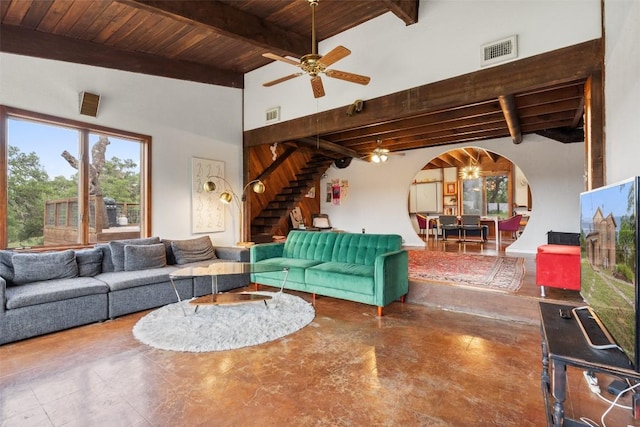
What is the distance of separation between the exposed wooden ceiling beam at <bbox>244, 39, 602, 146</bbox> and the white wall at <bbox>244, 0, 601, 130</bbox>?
0.31 feet

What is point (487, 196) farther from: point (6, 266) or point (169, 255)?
point (6, 266)

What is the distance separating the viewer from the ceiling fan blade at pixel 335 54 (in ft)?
9.64

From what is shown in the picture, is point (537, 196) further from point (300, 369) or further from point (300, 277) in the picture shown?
point (300, 369)

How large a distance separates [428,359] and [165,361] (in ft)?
6.99

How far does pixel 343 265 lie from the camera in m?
4.13

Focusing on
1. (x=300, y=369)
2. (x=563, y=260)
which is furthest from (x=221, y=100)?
(x=563, y=260)

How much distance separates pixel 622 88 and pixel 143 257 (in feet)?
16.8

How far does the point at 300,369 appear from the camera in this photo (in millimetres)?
2367

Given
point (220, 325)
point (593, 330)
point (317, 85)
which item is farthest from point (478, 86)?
point (220, 325)

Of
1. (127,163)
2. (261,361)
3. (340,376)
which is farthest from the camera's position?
(127,163)

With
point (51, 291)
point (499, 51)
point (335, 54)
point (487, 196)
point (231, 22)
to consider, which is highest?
point (231, 22)

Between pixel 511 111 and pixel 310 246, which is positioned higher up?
pixel 511 111

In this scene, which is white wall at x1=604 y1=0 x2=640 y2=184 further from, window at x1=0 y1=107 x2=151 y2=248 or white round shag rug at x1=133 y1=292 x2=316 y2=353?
window at x1=0 y1=107 x2=151 y2=248

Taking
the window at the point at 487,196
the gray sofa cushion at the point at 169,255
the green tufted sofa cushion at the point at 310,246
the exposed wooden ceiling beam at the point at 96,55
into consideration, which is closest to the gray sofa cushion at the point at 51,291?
the gray sofa cushion at the point at 169,255
